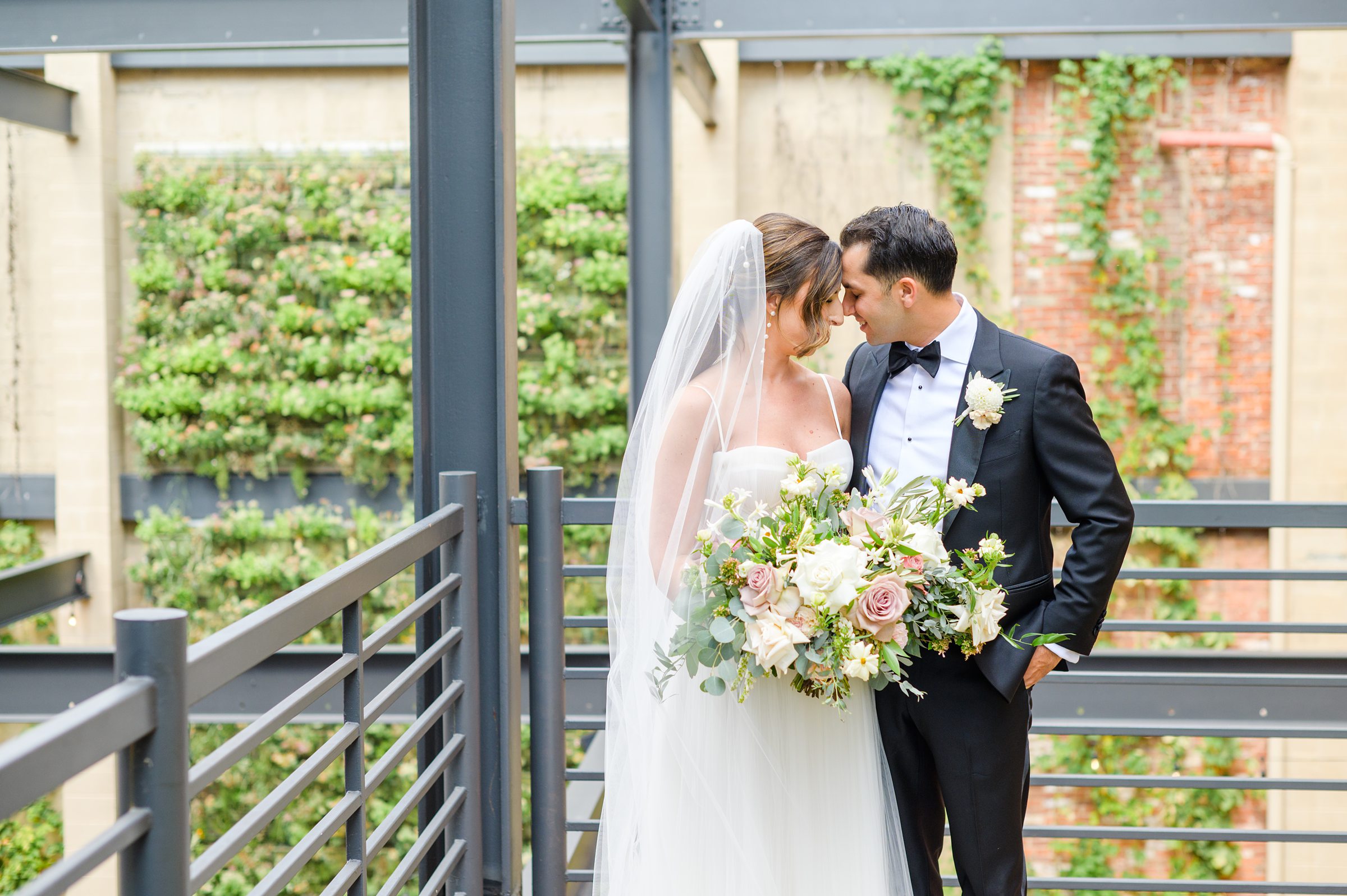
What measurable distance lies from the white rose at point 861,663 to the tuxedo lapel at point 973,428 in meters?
0.40

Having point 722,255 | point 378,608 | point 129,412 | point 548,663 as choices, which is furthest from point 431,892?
point 129,412

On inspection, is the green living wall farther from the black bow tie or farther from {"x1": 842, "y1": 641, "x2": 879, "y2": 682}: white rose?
{"x1": 842, "y1": 641, "x2": 879, "y2": 682}: white rose

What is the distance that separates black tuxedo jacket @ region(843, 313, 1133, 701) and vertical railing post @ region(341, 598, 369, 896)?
1.09 meters

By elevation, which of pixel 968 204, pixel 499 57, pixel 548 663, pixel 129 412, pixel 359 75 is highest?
pixel 359 75

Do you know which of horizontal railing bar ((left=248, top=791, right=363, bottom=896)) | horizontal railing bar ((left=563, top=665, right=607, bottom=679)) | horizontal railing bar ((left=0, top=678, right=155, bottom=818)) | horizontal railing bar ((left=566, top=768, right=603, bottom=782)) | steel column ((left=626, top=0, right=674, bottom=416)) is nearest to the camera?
horizontal railing bar ((left=0, top=678, right=155, bottom=818))

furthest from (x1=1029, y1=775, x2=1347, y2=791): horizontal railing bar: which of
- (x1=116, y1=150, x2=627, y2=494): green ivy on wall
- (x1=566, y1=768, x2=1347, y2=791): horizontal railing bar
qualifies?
(x1=116, y1=150, x2=627, y2=494): green ivy on wall

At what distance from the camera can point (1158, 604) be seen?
677cm

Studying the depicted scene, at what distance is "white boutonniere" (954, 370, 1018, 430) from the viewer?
78.9 inches

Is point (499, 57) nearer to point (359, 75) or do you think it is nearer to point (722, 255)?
point (722, 255)

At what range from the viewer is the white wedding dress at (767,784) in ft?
6.95

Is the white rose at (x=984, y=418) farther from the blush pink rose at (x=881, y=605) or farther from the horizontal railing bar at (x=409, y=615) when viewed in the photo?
the horizontal railing bar at (x=409, y=615)

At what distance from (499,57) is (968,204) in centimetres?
499

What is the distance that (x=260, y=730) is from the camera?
1349 mm

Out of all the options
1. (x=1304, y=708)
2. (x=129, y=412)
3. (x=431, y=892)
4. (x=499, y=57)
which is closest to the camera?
(x=431, y=892)
